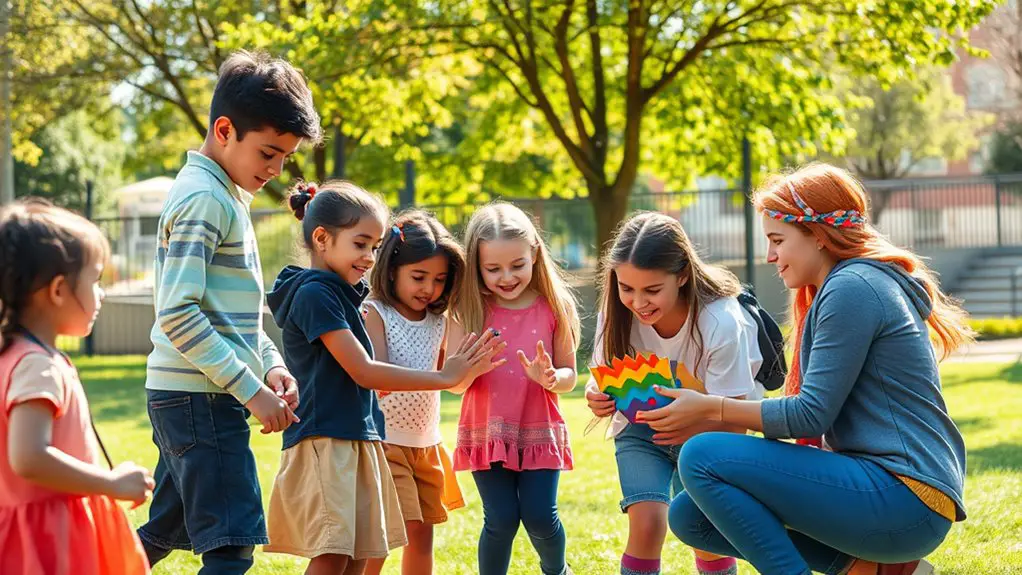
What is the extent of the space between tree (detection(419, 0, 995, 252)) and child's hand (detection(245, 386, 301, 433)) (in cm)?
1222

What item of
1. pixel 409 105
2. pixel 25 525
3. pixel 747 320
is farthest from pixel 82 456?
pixel 409 105

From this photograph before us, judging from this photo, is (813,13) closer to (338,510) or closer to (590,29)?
(590,29)

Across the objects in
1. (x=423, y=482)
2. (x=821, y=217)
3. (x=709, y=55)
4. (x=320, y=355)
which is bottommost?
(x=423, y=482)

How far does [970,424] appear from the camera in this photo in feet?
30.6

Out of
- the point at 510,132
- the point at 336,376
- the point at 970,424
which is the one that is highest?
the point at 510,132

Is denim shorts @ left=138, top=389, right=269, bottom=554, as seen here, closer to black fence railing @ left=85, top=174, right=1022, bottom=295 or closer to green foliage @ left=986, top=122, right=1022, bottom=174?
black fence railing @ left=85, top=174, right=1022, bottom=295

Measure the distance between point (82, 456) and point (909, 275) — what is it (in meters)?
2.47

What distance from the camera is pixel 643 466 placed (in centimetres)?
436

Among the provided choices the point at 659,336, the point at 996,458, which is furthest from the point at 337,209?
the point at 996,458

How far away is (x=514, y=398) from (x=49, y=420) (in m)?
2.04

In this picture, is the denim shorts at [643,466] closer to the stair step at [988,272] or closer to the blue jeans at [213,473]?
the blue jeans at [213,473]

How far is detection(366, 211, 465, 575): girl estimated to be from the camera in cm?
448

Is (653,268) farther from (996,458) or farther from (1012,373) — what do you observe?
(1012,373)

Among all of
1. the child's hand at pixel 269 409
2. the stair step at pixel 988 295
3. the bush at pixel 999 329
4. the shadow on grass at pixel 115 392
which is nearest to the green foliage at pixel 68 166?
the shadow on grass at pixel 115 392
